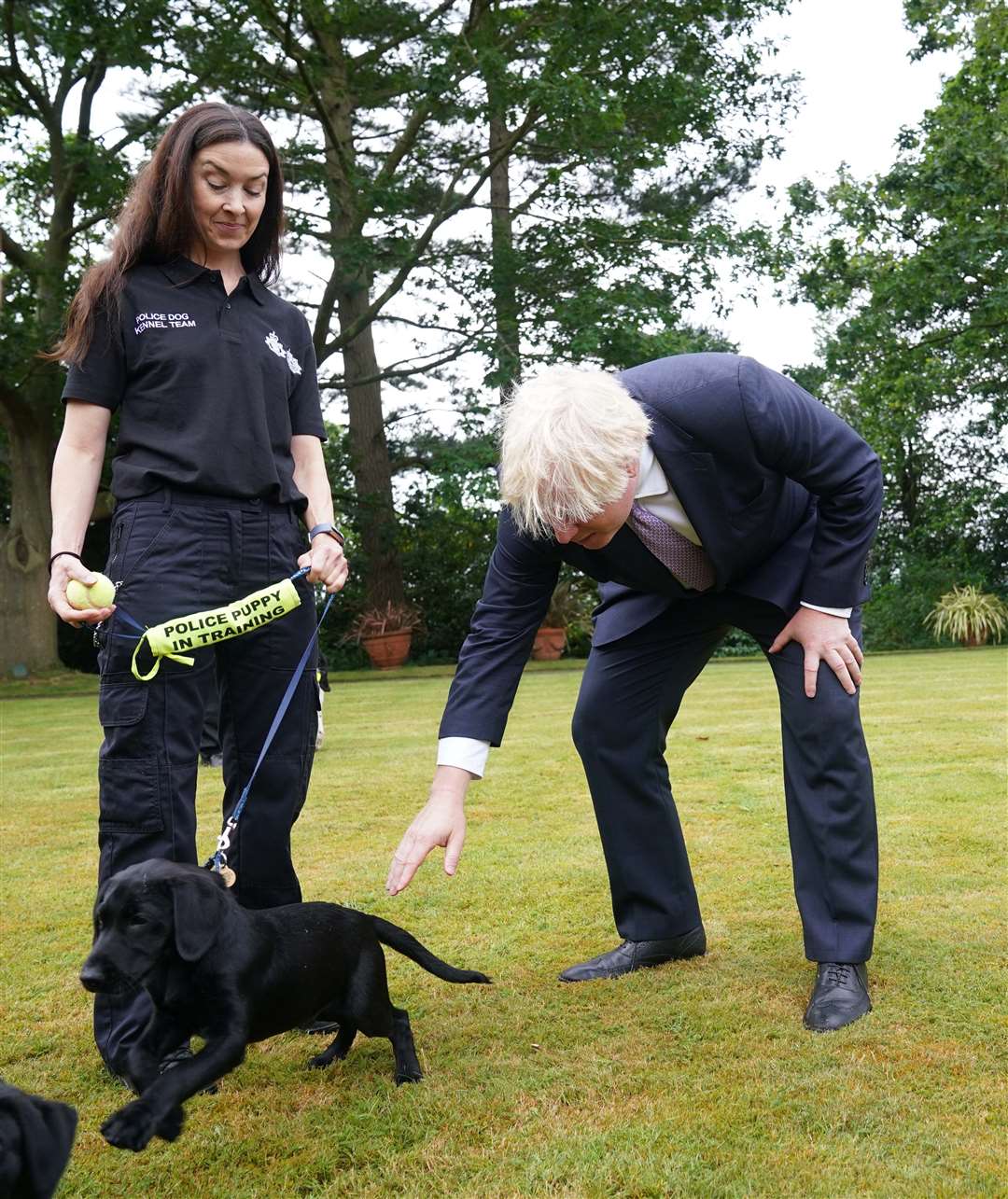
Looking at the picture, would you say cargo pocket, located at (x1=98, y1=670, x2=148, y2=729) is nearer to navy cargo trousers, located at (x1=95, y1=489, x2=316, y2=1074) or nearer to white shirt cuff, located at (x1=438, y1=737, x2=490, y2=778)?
navy cargo trousers, located at (x1=95, y1=489, x2=316, y2=1074)

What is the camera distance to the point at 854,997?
118 inches

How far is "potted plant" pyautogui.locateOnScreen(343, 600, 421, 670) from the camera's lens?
19.9 meters

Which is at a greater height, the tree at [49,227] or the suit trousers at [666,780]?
the tree at [49,227]

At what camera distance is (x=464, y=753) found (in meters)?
2.92

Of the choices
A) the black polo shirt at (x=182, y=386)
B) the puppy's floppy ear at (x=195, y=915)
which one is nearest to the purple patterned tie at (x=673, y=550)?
the black polo shirt at (x=182, y=386)

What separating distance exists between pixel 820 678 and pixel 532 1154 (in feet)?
4.84

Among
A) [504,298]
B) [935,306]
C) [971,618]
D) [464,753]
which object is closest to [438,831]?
[464,753]

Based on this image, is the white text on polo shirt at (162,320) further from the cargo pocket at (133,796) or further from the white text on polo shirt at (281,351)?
the cargo pocket at (133,796)

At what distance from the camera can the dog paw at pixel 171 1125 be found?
201 centimetres

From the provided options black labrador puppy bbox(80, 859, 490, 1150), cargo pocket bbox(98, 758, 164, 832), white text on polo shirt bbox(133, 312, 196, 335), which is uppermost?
white text on polo shirt bbox(133, 312, 196, 335)

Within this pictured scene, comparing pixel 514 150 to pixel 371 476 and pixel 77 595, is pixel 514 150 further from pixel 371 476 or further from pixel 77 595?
pixel 77 595

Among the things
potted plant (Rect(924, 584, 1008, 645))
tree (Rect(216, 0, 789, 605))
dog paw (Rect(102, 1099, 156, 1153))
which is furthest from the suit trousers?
potted plant (Rect(924, 584, 1008, 645))

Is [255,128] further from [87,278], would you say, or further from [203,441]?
[203,441]

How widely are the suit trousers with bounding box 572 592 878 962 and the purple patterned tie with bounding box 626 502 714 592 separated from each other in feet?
0.56
